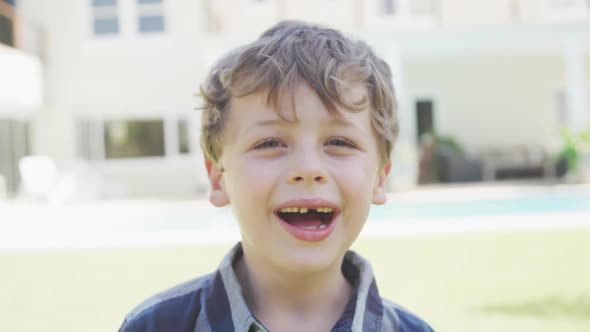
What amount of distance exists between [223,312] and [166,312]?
142mm

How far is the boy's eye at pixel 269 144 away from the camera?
1.65m

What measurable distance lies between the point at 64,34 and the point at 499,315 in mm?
17187

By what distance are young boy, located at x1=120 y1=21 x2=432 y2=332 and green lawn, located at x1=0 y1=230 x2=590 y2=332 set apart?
9.21ft

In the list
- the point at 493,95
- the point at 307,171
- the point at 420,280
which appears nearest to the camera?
the point at 307,171

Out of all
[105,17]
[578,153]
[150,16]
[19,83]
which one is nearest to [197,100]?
[19,83]

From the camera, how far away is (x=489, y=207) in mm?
12008

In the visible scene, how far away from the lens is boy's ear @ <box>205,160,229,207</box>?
186 centimetres

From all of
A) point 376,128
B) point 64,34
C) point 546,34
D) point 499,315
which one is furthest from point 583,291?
point 64,34

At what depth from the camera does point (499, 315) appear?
15.2 feet

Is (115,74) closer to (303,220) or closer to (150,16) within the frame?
(150,16)

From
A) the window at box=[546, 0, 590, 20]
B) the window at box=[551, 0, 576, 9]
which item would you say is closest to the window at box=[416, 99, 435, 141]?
the window at box=[546, 0, 590, 20]

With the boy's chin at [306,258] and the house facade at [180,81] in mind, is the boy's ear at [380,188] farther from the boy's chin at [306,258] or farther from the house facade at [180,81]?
the house facade at [180,81]

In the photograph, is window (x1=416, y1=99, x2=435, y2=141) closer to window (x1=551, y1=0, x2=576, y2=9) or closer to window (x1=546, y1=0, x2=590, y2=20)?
window (x1=546, y1=0, x2=590, y2=20)

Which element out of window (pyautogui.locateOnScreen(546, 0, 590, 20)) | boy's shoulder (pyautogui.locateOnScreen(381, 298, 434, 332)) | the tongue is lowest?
boy's shoulder (pyautogui.locateOnScreen(381, 298, 434, 332))
